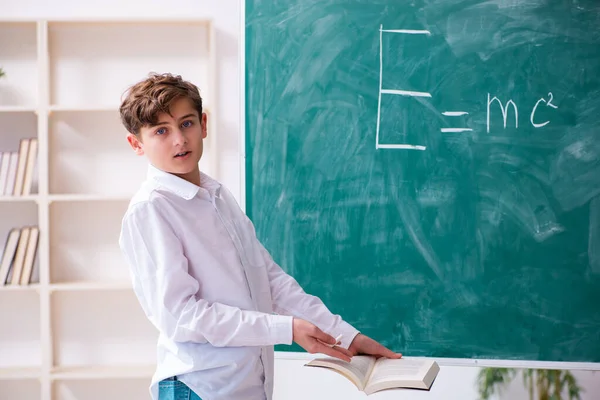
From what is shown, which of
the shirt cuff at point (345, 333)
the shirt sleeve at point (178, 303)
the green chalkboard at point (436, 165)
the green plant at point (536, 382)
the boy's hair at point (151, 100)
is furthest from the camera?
the green plant at point (536, 382)

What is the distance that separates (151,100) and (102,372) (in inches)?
74.6

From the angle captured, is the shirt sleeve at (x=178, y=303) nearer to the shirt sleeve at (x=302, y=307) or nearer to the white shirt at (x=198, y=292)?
the white shirt at (x=198, y=292)

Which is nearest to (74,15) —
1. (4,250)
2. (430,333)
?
(4,250)

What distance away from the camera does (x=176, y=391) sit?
135 cm

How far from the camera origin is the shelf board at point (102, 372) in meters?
2.88

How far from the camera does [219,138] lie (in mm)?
3004

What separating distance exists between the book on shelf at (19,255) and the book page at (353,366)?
188 cm

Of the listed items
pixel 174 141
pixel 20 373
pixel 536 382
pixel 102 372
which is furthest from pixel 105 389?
pixel 174 141

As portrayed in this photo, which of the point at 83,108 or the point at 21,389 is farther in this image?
the point at 21,389

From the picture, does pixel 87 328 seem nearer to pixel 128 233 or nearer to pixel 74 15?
pixel 74 15

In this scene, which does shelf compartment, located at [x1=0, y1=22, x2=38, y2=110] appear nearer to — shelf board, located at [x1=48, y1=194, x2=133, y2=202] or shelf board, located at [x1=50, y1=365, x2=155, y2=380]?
shelf board, located at [x1=48, y1=194, x2=133, y2=202]

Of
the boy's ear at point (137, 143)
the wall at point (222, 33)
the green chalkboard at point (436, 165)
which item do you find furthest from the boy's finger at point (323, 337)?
the wall at point (222, 33)

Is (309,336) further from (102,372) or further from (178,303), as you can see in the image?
(102,372)

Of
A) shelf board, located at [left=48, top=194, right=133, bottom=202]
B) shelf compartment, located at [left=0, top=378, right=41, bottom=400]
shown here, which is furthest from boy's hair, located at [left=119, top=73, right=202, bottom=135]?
shelf compartment, located at [left=0, top=378, right=41, bottom=400]
